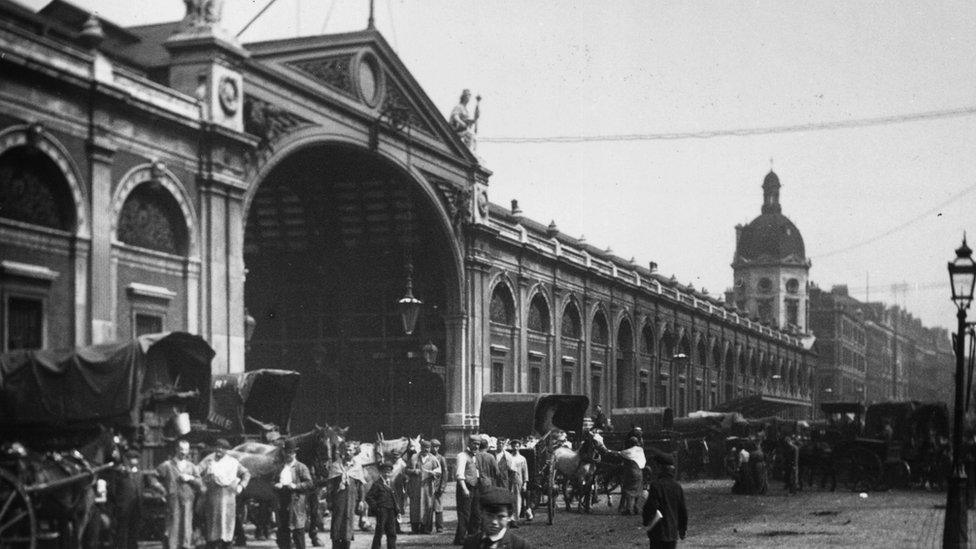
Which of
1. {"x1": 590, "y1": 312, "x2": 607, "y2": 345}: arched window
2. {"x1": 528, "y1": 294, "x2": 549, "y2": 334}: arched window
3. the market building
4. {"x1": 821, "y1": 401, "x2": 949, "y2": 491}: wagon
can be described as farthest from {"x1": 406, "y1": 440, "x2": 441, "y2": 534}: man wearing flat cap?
{"x1": 590, "y1": 312, "x2": 607, "y2": 345}: arched window

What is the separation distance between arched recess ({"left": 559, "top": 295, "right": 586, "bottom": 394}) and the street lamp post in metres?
30.1

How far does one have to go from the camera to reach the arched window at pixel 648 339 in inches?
2281

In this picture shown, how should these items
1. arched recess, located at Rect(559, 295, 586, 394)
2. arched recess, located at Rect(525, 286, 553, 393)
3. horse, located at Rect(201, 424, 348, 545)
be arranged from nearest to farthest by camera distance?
horse, located at Rect(201, 424, 348, 545) → arched recess, located at Rect(525, 286, 553, 393) → arched recess, located at Rect(559, 295, 586, 394)

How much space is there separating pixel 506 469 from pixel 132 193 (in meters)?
9.05

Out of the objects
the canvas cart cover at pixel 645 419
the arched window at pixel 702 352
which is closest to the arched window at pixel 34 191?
the canvas cart cover at pixel 645 419

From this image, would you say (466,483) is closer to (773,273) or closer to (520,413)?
(520,413)

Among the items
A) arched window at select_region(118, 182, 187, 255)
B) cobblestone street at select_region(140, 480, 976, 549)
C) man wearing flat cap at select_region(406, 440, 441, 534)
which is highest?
arched window at select_region(118, 182, 187, 255)

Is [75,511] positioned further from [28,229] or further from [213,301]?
[213,301]

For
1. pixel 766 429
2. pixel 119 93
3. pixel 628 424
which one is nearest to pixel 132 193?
pixel 119 93

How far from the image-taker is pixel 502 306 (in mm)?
42188

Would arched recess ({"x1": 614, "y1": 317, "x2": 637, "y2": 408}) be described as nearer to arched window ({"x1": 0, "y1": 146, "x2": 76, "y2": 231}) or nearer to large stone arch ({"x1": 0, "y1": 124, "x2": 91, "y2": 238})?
large stone arch ({"x1": 0, "y1": 124, "x2": 91, "y2": 238})

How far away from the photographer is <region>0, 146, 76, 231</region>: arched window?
19891 millimetres

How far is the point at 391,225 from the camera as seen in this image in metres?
36.3

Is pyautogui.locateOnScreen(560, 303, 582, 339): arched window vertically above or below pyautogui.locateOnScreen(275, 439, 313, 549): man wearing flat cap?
above
